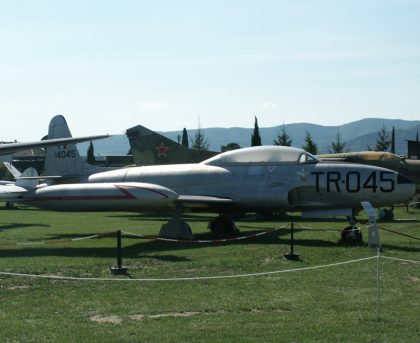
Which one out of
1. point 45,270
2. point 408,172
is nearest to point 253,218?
point 408,172

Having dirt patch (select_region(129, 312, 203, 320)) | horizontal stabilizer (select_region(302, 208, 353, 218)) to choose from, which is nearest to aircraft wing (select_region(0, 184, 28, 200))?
horizontal stabilizer (select_region(302, 208, 353, 218))

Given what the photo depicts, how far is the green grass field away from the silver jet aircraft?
125 centimetres

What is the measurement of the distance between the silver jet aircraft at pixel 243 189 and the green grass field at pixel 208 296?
4.09ft

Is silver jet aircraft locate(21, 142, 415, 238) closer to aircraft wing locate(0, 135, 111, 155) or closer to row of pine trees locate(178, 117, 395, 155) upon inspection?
aircraft wing locate(0, 135, 111, 155)

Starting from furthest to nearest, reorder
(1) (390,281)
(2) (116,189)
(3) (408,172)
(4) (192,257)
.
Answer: (3) (408,172), (2) (116,189), (4) (192,257), (1) (390,281)

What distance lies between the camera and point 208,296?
997 centimetres

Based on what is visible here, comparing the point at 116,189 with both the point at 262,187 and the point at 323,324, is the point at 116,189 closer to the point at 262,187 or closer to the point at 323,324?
the point at 262,187

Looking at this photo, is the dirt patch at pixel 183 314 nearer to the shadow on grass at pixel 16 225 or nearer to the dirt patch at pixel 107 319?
the dirt patch at pixel 107 319

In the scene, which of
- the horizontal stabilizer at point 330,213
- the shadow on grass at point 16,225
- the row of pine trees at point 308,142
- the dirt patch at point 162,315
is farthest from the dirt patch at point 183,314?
the row of pine trees at point 308,142

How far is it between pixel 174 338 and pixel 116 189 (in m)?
9.51

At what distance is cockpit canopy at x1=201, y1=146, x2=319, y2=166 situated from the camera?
19.0m

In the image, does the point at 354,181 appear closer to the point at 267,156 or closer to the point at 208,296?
the point at 267,156

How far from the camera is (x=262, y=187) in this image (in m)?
19.0

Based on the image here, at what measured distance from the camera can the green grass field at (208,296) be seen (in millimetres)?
7809
